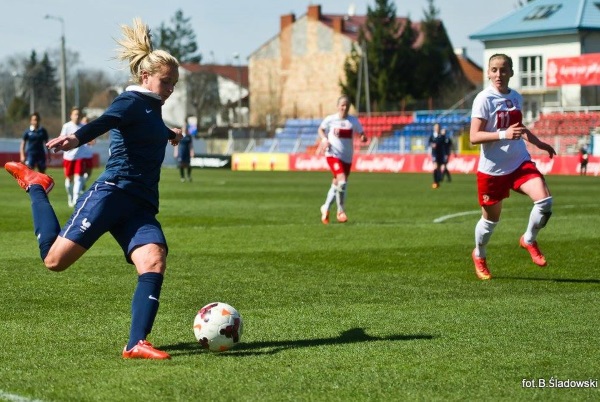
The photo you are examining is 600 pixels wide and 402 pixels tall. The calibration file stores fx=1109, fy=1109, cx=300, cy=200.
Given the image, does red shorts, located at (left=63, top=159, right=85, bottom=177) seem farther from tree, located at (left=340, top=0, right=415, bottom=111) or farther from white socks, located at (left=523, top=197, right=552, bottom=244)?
tree, located at (left=340, top=0, right=415, bottom=111)

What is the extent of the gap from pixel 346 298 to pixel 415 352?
2.69 meters

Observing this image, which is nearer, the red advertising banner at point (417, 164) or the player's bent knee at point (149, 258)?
the player's bent knee at point (149, 258)

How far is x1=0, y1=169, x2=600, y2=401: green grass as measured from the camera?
6.14m

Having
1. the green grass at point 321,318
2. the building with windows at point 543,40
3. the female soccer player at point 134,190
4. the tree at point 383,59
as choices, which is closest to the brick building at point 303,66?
the tree at point 383,59

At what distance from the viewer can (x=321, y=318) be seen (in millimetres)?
8562

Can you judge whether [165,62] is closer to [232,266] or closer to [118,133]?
[118,133]

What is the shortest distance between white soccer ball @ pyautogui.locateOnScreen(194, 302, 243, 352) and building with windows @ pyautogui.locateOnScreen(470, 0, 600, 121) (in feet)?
217

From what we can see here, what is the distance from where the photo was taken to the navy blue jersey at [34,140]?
27.8 meters

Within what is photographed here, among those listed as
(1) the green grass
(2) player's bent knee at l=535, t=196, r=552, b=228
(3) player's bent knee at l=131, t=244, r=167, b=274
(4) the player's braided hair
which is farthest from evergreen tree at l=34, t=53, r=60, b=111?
(3) player's bent knee at l=131, t=244, r=167, b=274

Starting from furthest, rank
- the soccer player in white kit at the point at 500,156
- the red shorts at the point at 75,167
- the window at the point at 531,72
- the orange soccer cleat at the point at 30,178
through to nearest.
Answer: the window at the point at 531,72, the red shorts at the point at 75,167, the soccer player in white kit at the point at 500,156, the orange soccer cleat at the point at 30,178

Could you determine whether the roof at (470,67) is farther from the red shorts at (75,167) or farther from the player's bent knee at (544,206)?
the player's bent knee at (544,206)

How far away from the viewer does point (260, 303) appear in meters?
9.40

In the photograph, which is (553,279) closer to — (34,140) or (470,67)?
(34,140)

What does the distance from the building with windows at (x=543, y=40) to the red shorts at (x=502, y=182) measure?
61.3 meters
